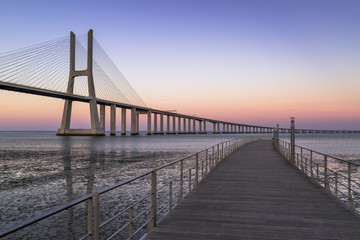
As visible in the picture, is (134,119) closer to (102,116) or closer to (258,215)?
(102,116)

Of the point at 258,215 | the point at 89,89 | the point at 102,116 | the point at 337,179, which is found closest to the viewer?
the point at 258,215

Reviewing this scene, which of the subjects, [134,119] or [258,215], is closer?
[258,215]

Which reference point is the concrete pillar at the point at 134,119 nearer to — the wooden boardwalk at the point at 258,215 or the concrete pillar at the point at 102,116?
the concrete pillar at the point at 102,116

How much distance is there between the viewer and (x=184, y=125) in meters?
120

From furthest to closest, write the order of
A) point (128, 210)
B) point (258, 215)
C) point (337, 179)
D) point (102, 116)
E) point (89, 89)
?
point (102, 116)
point (89, 89)
point (337, 179)
point (128, 210)
point (258, 215)

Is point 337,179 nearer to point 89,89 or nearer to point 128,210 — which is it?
point 128,210

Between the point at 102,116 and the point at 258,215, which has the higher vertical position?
the point at 102,116

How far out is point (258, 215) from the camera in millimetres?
5434

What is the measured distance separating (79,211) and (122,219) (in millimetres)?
1512

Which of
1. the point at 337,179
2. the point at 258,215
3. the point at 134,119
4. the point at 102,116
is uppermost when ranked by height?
the point at 102,116

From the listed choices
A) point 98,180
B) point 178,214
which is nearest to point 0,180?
point 98,180

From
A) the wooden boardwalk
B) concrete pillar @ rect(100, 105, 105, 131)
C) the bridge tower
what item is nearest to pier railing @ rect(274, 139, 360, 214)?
the wooden boardwalk

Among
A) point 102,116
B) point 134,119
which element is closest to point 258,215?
point 102,116

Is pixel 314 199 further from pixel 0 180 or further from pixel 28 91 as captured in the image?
pixel 28 91
